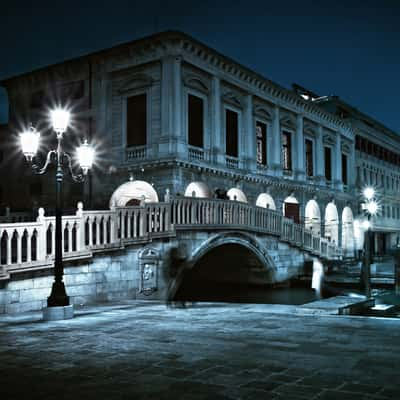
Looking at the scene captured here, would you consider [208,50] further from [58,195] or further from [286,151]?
[58,195]

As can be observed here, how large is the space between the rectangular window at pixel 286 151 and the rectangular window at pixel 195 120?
864 cm

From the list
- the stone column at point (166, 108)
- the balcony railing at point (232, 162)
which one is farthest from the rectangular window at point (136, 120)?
the balcony railing at point (232, 162)

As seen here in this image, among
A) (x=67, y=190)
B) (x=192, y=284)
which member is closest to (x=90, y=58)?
(x=67, y=190)

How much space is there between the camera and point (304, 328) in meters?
8.62

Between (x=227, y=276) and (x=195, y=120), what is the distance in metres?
7.42

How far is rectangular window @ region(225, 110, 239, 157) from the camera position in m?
26.0

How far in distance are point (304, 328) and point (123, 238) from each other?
6912mm

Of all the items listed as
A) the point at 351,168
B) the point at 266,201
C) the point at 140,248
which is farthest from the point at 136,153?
the point at 351,168

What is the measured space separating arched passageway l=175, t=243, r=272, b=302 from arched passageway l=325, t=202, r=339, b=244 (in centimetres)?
1418

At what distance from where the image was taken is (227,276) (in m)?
24.7

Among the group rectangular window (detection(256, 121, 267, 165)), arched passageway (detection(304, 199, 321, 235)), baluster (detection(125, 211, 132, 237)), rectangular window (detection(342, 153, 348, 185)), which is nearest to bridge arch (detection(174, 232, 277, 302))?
baluster (detection(125, 211, 132, 237))

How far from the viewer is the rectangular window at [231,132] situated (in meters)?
26.0

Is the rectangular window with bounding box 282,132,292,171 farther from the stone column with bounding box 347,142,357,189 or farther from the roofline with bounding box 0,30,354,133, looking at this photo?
the stone column with bounding box 347,142,357,189

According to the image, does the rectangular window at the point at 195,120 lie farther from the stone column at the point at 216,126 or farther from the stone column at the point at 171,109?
the stone column at the point at 171,109
